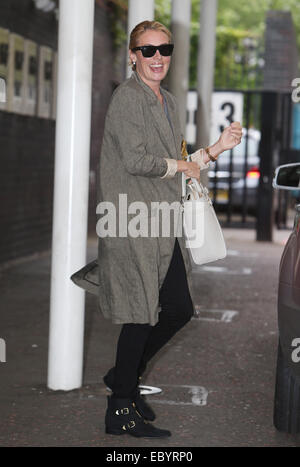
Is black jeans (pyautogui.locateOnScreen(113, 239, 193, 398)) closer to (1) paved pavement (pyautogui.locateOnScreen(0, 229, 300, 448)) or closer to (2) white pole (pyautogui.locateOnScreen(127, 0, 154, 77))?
(1) paved pavement (pyautogui.locateOnScreen(0, 229, 300, 448))

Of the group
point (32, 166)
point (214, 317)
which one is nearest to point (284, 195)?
point (32, 166)

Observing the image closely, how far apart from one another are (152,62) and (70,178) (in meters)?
1.03

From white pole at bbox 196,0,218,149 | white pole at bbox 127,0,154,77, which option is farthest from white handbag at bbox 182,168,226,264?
white pole at bbox 196,0,218,149

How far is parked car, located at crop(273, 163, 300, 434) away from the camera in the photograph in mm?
4391

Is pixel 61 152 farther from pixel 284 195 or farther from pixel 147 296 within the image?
pixel 284 195

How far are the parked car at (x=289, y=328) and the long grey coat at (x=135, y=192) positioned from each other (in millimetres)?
559

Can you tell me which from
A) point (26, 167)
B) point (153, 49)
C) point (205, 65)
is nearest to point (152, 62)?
point (153, 49)

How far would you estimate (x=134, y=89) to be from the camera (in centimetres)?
438

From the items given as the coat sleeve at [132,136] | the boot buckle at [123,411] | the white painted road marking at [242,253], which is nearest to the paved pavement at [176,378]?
the boot buckle at [123,411]

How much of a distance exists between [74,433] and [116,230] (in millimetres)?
994

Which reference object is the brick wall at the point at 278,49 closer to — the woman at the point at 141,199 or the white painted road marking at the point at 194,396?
the white painted road marking at the point at 194,396

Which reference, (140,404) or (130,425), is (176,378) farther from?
(130,425)

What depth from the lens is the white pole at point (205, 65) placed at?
11.9 meters

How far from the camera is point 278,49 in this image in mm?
22203
